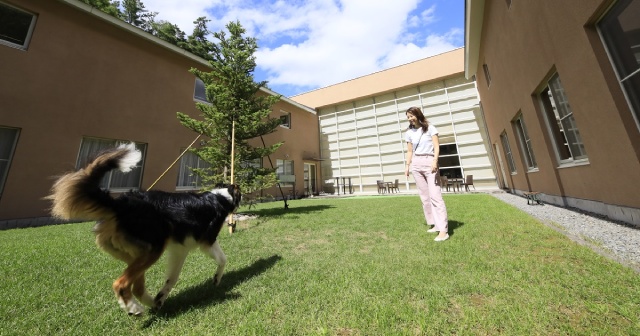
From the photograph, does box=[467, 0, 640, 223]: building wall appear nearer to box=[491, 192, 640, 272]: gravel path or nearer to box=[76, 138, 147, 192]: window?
box=[491, 192, 640, 272]: gravel path

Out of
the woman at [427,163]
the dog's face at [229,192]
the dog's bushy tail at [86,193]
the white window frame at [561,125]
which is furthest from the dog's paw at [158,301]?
the white window frame at [561,125]

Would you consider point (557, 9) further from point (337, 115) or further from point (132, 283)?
point (337, 115)

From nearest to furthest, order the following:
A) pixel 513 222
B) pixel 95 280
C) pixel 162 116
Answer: pixel 95 280 < pixel 513 222 < pixel 162 116

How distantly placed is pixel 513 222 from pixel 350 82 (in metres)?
17.6

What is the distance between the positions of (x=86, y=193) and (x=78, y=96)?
872 cm

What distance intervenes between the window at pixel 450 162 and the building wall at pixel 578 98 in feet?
29.0

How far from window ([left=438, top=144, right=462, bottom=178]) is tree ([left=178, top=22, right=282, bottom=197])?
41.8ft

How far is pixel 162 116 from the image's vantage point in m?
9.35

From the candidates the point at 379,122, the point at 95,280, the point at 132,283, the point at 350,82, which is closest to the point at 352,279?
the point at 132,283

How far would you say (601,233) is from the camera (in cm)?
313

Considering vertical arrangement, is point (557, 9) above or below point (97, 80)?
below

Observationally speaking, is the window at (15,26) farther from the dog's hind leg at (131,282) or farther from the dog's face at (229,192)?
the dog's hind leg at (131,282)

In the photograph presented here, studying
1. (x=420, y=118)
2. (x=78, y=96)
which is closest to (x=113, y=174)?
(x=78, y=96)

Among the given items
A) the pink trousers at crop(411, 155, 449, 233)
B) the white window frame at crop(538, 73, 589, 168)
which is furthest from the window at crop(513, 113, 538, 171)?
the pink trousers at crop(411, 155, 449, 233)
